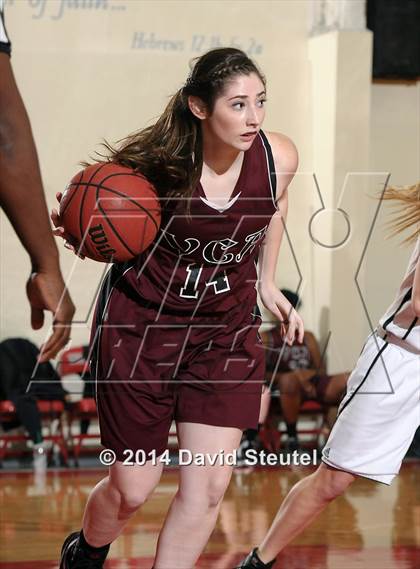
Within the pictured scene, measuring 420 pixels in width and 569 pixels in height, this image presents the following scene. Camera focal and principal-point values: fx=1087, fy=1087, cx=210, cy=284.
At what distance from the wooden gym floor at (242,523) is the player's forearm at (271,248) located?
1.22 metres

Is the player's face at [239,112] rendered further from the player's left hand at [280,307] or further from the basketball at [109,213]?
the player's left hand at [280,307]

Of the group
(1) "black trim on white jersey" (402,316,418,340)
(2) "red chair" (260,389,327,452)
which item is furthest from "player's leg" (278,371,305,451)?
(1) "black trim on white jersey" (402,316,418,340)

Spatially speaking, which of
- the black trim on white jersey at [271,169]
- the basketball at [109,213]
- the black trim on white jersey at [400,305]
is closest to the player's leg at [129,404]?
the basketball at [109,213]

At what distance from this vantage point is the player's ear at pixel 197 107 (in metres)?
2.94

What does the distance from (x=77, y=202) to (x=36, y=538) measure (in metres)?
2.03

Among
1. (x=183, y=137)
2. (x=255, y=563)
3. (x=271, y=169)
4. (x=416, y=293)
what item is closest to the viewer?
(x=183, y=137)

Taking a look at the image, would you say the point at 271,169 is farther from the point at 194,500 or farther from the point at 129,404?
the point at 194,500

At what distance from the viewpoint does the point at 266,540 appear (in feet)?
11.5

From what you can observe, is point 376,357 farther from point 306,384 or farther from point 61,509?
point 61,509

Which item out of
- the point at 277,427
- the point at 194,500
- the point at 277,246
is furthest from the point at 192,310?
the point at 277,427

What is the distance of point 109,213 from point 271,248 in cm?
63

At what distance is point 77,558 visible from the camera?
334 cm

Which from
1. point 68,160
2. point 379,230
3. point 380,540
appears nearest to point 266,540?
point 380,540

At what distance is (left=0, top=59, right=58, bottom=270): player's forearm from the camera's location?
198 cm
